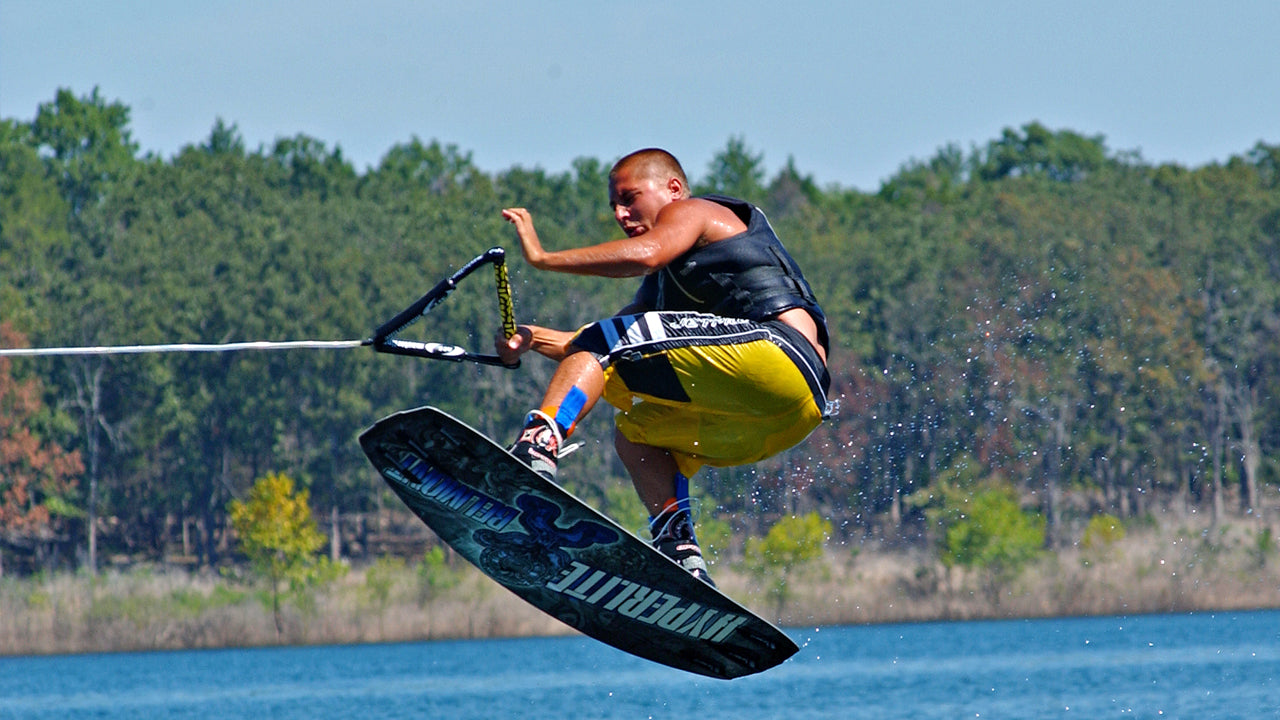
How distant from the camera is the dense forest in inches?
1809

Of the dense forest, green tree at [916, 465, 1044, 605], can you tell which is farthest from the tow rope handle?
the dense forest

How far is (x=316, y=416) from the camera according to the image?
167ft

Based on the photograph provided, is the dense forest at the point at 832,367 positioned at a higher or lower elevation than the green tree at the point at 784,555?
higher

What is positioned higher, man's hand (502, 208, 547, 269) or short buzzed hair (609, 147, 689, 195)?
short buzzed hair (609, 147, 689, 195)

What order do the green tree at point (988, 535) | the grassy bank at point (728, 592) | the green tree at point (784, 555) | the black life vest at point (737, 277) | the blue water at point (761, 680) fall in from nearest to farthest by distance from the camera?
the black life vest at point (737, 277), the blue water at point (761, 680), the green tree at point (784, 555), the grassy bank at point (728, 592), the green tree at point (988, 535)

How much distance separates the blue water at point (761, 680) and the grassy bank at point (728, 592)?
1.79ft

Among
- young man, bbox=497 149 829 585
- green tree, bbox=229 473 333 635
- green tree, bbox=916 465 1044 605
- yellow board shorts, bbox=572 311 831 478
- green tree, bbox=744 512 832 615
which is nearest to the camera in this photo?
young man, bbox=497 149 829 585

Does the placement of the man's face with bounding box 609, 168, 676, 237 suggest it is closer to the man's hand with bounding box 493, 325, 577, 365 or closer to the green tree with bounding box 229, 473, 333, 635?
the man's hand with bounding box 493, 325, 577, 365

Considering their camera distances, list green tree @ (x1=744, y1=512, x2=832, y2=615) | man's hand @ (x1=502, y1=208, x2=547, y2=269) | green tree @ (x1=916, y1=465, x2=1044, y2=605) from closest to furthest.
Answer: man's hand @ (x1=502, y1=208, x2=547, y2=269) < green tree @ (x1=744, y1=512, x2=832, y2=615) < green tree @ (x1=916, y1=465, x2=1044, y2=605)

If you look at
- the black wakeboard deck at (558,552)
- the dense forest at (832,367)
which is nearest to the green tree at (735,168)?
the dense forest at (832,367)

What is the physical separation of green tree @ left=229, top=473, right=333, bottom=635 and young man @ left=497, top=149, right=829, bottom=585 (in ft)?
117

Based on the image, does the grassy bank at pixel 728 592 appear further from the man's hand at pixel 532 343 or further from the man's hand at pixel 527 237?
the man's hand at pixel 527 237

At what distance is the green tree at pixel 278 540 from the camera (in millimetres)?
42750

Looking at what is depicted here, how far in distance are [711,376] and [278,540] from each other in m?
37.9
